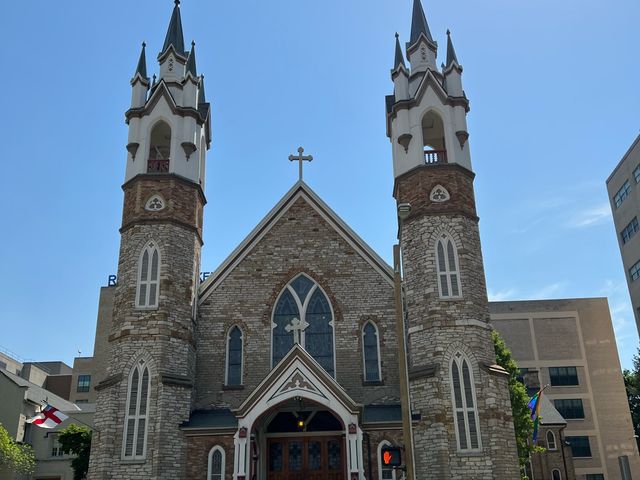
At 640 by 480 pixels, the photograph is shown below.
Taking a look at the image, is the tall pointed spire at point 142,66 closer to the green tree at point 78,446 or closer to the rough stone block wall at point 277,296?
the rough stone block wall at point 277,296

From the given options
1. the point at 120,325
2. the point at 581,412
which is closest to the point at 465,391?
the point at 120,325

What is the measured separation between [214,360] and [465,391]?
8.80 m

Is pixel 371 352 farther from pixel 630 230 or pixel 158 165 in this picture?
pixel 630 230

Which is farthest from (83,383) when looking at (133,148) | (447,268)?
(447,268)

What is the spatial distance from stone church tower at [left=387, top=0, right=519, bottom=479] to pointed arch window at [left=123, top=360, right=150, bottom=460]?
8.49 meters

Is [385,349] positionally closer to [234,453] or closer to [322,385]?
[322,385]

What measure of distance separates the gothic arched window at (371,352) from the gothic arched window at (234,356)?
175 inches

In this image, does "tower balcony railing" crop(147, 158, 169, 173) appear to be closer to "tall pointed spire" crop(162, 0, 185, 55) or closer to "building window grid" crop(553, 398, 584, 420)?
"tall pointed spire" crop(162, 0, 185, 55)

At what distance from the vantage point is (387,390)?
2395cm

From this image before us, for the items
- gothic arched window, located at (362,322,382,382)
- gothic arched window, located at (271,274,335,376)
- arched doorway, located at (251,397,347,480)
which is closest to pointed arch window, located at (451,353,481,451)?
gothic arched window, located at (362,322,382,382)

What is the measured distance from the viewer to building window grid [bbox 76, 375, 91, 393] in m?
71.9

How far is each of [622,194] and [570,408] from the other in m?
20.8

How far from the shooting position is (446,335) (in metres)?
22.5

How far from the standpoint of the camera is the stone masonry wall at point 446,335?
2103cm
